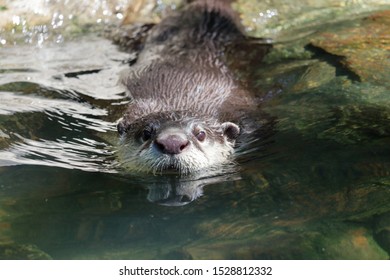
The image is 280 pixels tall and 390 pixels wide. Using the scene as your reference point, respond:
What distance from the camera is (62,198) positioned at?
3.71 m

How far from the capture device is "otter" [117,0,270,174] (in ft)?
14.1

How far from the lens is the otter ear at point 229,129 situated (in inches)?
189

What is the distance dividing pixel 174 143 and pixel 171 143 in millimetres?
18

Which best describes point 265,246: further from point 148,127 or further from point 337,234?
point 148,127

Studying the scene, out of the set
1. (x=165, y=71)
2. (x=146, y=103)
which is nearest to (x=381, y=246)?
(x=146, y=103)

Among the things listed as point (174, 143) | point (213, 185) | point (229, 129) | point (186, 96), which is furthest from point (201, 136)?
point (186, 96)

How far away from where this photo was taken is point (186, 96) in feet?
17.7

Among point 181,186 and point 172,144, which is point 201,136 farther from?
point 181,186

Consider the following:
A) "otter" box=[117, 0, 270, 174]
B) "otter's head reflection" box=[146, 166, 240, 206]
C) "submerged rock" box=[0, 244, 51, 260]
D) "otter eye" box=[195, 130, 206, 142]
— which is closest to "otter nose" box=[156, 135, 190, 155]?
"otter" box=[117, 0, 270, 174]

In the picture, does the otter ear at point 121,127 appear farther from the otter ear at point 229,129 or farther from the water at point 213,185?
the otter ear at point 229,129

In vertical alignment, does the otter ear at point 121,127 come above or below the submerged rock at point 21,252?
above

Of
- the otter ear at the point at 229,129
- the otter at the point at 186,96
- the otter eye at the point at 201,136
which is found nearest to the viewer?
the otter at the point at 186,96

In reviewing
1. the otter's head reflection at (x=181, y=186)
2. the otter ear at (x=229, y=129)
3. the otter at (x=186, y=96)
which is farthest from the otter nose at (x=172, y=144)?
the otter ear at (x=229, y=129)

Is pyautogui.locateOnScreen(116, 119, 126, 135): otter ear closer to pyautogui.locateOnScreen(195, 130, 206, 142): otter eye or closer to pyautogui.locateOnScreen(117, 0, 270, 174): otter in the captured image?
pyautogui.locateOnScreen(117, 0, 270, 174): otter
